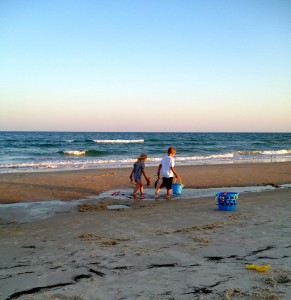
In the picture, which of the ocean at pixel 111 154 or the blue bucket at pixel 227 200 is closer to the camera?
the blue bucket at pixel 227 200

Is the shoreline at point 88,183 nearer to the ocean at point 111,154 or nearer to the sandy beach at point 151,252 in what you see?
the sandy beach at point 151,252

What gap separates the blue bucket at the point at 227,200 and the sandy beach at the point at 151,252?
27 centimetres

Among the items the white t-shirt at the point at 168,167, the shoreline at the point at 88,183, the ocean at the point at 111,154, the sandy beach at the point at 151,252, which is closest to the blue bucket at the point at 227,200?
the sandy beach at the point at 151,252

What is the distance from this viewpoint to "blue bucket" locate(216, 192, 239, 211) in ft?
25.7

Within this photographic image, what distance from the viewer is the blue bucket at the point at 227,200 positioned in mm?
7844

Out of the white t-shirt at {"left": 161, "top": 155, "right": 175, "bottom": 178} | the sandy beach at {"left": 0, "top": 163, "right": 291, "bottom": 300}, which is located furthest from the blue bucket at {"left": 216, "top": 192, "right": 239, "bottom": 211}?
the white t-shirt at {"left": 161, "top": 155, "right": 175, "bottom": 178}

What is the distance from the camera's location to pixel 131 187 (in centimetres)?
1239

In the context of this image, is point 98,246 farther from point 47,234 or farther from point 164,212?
point 164,212

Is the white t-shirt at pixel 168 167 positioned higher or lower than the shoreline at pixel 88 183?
higher

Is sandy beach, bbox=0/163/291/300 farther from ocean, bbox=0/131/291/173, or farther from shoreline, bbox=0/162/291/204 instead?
ocean, bbox=0/131/291/173

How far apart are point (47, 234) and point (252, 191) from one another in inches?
299

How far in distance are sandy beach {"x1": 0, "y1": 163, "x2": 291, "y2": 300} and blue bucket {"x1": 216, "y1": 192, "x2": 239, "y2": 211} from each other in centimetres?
27

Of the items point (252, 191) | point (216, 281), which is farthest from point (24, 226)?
point (252, 191)

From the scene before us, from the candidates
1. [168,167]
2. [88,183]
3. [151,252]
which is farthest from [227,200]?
[88,183]
